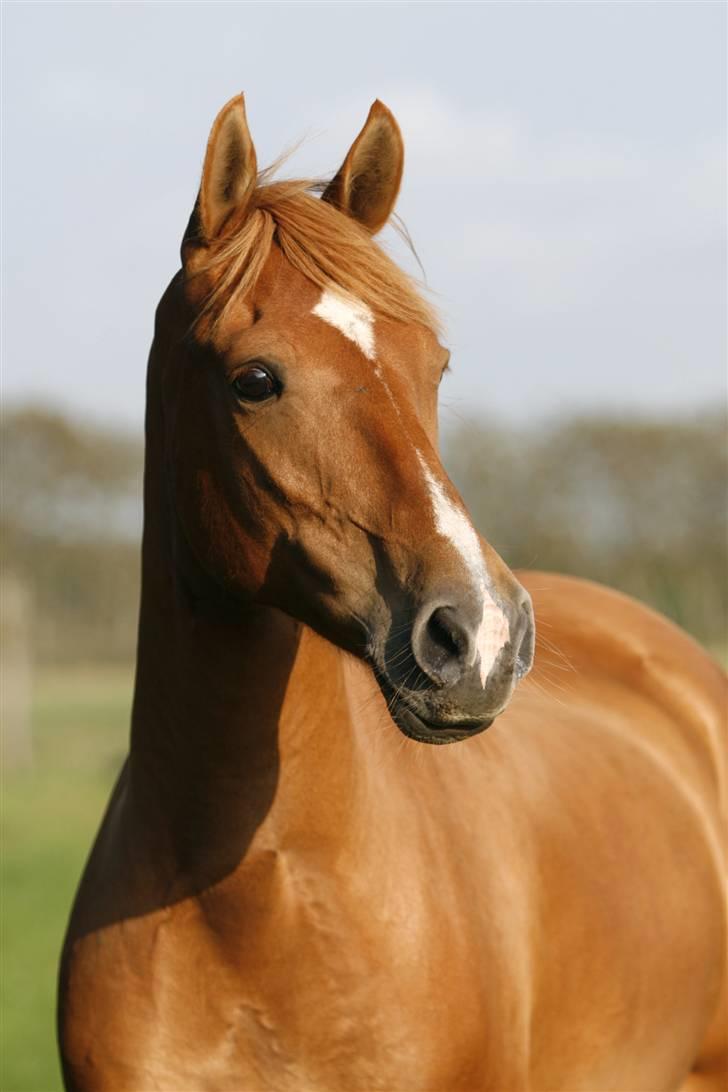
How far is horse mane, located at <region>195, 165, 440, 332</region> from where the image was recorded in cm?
266

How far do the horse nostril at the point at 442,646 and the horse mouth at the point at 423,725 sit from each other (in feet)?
0.33

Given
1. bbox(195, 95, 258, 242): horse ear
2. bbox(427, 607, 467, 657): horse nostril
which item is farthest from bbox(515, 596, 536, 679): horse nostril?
bbox(195, 95, 258, 242): horse ear

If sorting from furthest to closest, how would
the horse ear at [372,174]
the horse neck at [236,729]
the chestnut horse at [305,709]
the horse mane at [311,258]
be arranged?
the horse ear at [372,174]
the horse neck at [236,729]
the horse mane at [311,258]
the chestnut horse at [305,709]

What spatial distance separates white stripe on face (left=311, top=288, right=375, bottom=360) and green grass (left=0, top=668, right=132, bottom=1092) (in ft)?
16.0

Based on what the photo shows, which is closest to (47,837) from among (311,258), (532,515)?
(532,515)

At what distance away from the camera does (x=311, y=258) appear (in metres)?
2.70

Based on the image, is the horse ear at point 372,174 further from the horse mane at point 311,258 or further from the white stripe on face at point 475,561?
the white stripe on face at point 475,561

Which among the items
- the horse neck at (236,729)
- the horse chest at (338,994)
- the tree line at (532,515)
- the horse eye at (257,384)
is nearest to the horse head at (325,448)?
the horse eye at (257,384)

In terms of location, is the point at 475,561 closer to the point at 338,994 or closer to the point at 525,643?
the point at 525,643

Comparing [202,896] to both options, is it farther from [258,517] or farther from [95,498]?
[95,498]

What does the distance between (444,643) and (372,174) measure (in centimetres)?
127

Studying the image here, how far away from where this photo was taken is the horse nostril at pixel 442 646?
2.21 m

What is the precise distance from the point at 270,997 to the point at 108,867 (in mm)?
541

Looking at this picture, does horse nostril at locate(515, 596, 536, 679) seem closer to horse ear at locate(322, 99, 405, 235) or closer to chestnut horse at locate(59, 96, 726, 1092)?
chestnut horse at locate(59, 96, 726, 1092)
